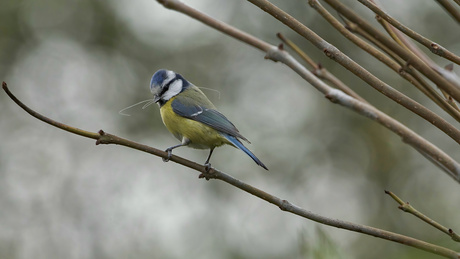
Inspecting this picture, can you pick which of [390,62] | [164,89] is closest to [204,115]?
[164,89]

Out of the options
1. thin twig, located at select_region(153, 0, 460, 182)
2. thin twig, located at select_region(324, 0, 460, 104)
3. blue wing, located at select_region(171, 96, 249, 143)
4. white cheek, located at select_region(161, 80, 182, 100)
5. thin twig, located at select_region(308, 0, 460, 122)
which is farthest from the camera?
white cheek, located at select_region(161, 80, 182, 100)

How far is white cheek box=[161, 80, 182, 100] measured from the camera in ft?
9.16

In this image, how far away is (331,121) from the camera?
6.90 m

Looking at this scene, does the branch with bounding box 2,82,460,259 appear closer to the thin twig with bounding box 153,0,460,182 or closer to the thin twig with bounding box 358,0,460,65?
the thin twig with bounding box 153,0,460,182

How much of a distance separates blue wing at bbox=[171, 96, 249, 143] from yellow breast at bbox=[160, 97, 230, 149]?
21 millimetres

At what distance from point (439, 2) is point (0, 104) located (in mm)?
6631

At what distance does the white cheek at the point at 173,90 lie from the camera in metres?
2.79

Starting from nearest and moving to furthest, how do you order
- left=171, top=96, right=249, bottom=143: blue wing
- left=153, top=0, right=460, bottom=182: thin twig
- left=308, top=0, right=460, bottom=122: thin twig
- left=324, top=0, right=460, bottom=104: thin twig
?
left=153, top=0, right=460, bottom=182: thin twig
left=324, top=0, right=460, bottom=104: thin twig
left=308, top=0, right=460, bottom=122: thin twig
left=171, top=96, right=249, bottom=143: blue wing

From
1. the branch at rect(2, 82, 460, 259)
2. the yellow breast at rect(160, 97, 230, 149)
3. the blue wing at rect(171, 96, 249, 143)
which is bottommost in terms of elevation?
the yellow breast at rect(160, 97, 230, 149)

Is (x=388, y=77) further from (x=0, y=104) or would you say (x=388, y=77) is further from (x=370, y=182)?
(x=0, y=104)

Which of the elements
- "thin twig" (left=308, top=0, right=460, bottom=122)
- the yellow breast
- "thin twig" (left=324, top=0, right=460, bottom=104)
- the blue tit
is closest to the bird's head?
the blue tit

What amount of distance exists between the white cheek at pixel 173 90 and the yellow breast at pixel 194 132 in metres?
0.11

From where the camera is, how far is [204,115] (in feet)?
8.63

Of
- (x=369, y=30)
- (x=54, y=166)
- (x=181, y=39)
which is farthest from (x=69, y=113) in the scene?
(x=369, y=30)
